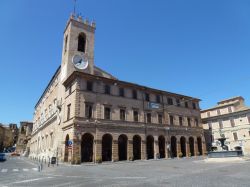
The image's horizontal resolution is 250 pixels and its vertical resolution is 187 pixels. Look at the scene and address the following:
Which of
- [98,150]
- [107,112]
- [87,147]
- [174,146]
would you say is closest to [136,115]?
[107,112]

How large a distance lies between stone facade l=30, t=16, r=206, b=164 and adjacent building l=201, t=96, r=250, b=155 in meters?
6.66

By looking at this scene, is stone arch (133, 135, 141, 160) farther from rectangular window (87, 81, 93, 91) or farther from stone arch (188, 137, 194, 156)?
stone arch (188, 137, 194, 156)

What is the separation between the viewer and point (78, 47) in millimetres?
39219

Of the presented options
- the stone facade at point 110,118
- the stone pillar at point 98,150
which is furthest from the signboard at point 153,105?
the stone pillar at point 98,150

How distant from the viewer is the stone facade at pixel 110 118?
30041 millimetres

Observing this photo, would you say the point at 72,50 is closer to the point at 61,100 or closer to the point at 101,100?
the point at 61,100

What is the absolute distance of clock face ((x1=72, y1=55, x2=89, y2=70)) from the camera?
3687 cm

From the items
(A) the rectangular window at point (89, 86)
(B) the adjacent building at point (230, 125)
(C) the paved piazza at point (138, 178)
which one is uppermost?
(A) the rectangular window at point (89, 86)

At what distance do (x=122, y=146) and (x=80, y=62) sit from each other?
1627cm

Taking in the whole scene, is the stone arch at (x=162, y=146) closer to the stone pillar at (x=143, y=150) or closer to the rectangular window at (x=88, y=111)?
the stone pillar at (x=143, y=150)

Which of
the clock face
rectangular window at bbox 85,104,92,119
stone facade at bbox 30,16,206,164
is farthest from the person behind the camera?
the clock face

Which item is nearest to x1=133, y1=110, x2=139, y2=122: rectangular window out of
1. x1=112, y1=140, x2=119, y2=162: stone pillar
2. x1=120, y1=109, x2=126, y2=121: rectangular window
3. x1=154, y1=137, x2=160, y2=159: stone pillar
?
x1=120, y1=109, x2=126, y2=121: rectangular window

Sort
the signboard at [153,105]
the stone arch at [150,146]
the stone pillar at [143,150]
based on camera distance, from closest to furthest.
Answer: the stone pillar at [143,150] → the stone arch at [150,146] → the signboard at [153,105]

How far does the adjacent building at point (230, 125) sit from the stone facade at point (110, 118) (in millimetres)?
6656
